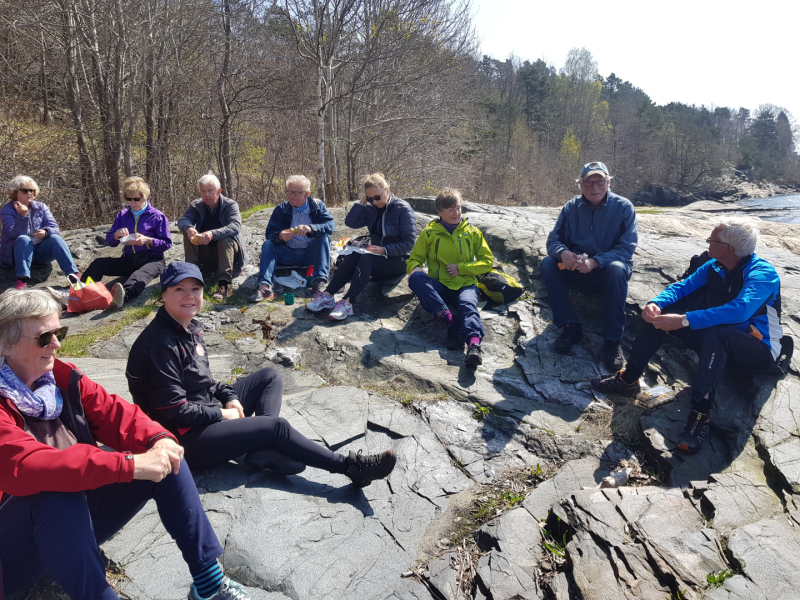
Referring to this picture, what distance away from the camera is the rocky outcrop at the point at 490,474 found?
224 centimetres

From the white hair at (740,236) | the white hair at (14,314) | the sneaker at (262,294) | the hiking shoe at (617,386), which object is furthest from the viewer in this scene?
the sneaker at (262,294)

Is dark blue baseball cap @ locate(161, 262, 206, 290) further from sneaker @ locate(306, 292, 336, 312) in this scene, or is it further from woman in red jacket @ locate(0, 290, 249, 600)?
sneaker @ locate(306, 292, 336, 312)

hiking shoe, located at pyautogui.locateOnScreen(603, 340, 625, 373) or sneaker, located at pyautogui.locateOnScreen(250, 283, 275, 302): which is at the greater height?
sneaker, located at pyautogui.locateOnScreen(250, 283, 275, 302)

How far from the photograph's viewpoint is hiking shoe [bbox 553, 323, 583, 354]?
4496mm

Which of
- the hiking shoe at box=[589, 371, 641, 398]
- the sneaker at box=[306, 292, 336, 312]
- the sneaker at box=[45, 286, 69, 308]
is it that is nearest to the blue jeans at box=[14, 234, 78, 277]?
the sneaker at box=[45, 286, 69, 308]

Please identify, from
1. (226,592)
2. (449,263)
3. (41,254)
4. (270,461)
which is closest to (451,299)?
(449,263)

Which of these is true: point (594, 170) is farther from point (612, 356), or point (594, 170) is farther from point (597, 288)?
point (612, 356)

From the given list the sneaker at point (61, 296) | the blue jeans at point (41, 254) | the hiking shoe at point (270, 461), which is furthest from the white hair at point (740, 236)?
the blue jeans at point (41, 254)

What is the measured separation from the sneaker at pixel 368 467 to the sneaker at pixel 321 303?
8.72 ft

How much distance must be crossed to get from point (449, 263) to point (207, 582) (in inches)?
138

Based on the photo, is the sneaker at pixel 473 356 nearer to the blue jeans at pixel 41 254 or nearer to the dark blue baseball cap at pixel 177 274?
the dark blue baseball cap at pixel 177 274

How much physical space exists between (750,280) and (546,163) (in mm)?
31804

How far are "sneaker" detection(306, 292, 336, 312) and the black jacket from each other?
8.46 ft

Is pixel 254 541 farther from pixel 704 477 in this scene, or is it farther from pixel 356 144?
pixel 356 144
